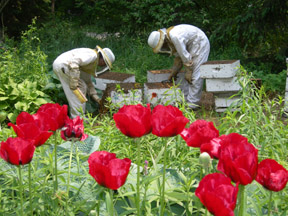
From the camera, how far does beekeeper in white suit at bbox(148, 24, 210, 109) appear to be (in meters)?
5.66

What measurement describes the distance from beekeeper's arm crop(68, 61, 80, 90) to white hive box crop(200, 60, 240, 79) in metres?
1.74

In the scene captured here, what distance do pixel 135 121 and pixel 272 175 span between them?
0.40m

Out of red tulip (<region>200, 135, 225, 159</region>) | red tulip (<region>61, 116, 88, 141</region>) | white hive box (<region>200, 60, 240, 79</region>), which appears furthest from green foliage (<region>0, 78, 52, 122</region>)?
red tulip (<region>200, 135, 225, 159</region>)

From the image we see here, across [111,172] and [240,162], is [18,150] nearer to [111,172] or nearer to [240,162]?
[111,172]

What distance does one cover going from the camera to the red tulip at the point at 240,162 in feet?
3.10

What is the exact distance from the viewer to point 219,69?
5367 millimetres

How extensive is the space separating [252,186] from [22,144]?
1090 millimetres

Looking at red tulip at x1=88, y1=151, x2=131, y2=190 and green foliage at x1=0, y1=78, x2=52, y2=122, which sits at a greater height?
red tulip at x1=88, y1=151, x2=131, y2=190

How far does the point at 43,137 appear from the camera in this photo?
1246mm

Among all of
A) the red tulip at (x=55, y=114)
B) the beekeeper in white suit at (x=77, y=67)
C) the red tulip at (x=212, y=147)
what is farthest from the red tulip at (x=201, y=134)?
the beekeeper in white suit at (x=77, y=67)

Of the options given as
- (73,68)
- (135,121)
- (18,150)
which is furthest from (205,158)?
(73,68)

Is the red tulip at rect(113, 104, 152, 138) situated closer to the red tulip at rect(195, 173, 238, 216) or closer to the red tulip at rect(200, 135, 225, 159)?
the red tulip at rect(200, 135, 225, 159)

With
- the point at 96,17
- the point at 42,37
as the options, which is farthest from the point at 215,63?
the point at 96,17

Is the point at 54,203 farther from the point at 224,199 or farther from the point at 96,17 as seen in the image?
the point at 96,17
